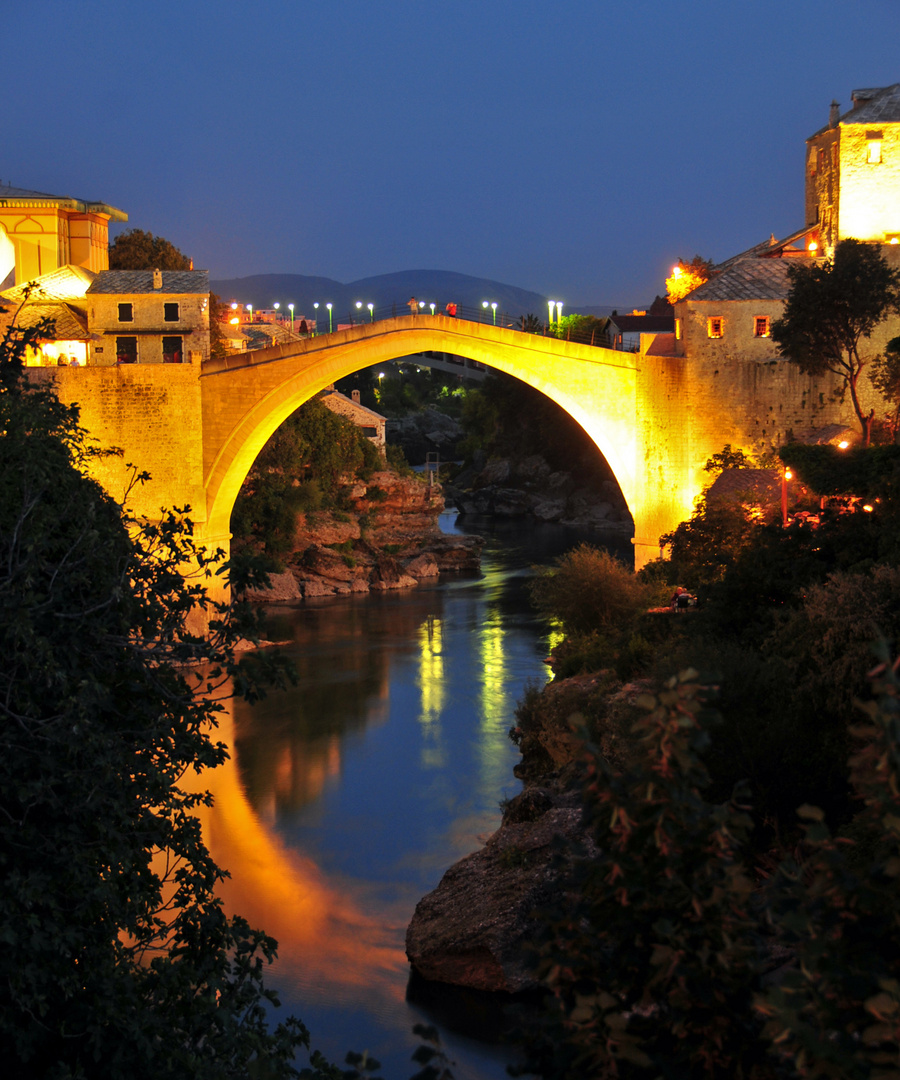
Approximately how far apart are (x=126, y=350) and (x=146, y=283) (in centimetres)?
143

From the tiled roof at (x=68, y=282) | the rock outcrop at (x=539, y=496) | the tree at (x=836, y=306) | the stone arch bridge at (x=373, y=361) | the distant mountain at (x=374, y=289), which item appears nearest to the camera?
the tree at (x=836, y=306)

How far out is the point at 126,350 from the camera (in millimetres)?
20891

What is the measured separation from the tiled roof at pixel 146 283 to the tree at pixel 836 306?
432 inches

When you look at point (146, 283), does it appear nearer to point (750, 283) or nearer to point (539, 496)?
point (750, 283)

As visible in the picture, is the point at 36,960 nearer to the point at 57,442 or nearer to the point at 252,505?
the point at 57,442

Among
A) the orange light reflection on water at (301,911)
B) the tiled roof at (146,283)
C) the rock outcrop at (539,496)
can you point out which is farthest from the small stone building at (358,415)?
the orange light reflection on water at (301,911)

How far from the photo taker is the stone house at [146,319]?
20.8m

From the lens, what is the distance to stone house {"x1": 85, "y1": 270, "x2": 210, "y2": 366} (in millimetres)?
20797

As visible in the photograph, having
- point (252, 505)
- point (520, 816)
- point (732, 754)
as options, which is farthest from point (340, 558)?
point (732, 754)

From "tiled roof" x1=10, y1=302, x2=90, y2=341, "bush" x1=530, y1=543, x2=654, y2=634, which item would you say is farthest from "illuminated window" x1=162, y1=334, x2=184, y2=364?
"bush" x1=530, y1=543, x2=654, y2=634

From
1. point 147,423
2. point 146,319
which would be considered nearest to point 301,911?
Answer: point 147,423

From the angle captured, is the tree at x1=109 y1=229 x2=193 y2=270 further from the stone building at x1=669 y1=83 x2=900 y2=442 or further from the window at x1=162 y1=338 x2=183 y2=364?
the stone building at x1=669 y1=83 x2=900 y2=442

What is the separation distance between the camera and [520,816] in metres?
10.1

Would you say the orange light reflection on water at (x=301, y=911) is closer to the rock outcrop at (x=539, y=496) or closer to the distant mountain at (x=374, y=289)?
the rock outcrop at (x=539, y=496)
